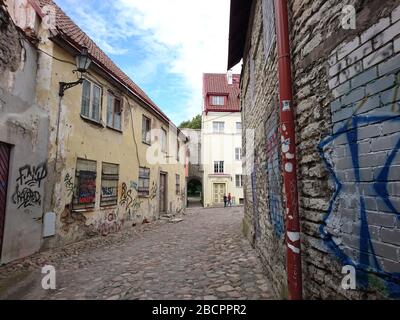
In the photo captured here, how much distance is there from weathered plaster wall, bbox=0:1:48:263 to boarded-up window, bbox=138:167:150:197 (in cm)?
575

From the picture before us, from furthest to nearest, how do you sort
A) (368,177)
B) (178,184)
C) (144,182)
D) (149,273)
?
1. (178,184)
2. (144,182)
3. (149,273)
4. (368,177)

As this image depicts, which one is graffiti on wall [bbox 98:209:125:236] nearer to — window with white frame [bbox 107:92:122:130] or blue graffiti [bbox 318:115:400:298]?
window with white frame [bbox 107:92:122:130]

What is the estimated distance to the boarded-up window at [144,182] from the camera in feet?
39.5

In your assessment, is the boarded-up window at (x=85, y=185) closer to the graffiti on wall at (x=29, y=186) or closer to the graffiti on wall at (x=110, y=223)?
the graffiti on wall at (x=110, y=223)

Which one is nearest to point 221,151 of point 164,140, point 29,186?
point 164,140


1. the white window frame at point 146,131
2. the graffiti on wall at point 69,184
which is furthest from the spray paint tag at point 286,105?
the white window frame at point 146,131

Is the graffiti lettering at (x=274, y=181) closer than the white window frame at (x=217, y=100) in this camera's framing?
Yes

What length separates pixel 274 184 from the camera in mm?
4117

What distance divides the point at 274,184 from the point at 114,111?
7600mm

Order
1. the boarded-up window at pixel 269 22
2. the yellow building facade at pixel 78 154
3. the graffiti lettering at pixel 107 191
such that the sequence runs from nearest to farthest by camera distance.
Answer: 1. the boarded-up window at pixel 269 22
2. the yellow building facade at pixel 78 154
3. the graffiti lettering at pixel 107 191

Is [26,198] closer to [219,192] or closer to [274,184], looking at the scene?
[274,184]

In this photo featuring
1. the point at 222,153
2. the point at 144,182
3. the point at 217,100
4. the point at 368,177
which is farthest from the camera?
the point at 217,100

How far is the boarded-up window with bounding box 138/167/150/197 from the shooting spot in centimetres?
1205
